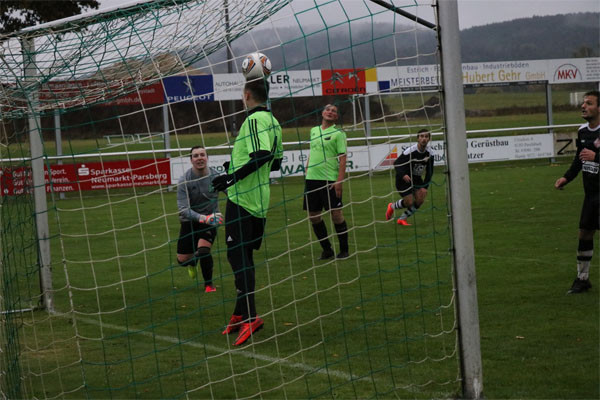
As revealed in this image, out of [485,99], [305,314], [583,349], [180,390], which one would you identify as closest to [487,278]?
[305,314]

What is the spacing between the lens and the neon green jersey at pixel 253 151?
5924mm

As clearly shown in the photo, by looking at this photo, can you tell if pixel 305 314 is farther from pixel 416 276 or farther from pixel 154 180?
pixel 154 180

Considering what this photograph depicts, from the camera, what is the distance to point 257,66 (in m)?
5.93

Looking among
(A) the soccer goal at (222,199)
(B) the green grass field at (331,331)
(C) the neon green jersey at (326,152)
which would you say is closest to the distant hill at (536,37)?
(C) the neon green jersey at (326,152)

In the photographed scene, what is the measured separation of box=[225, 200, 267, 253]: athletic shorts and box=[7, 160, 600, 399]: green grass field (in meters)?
0.34

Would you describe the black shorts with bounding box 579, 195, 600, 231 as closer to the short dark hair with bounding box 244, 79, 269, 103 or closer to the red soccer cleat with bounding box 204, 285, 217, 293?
the short dark hair with bounding box 244, 79, 269, 103

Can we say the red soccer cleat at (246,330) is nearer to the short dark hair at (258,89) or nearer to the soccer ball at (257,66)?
the short dark hair at (258,89)

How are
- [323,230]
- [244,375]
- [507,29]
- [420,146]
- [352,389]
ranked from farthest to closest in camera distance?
[507,29]
[420,146]
[323,230]
[244,375]
[352,389]

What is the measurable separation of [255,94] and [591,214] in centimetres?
344

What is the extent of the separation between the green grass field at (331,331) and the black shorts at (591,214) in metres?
0.66

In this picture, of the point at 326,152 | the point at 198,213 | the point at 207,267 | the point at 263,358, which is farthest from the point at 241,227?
the point at 326,152

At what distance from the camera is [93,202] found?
21172mm

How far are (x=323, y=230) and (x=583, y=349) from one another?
4.86m

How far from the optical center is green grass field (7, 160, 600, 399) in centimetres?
516
